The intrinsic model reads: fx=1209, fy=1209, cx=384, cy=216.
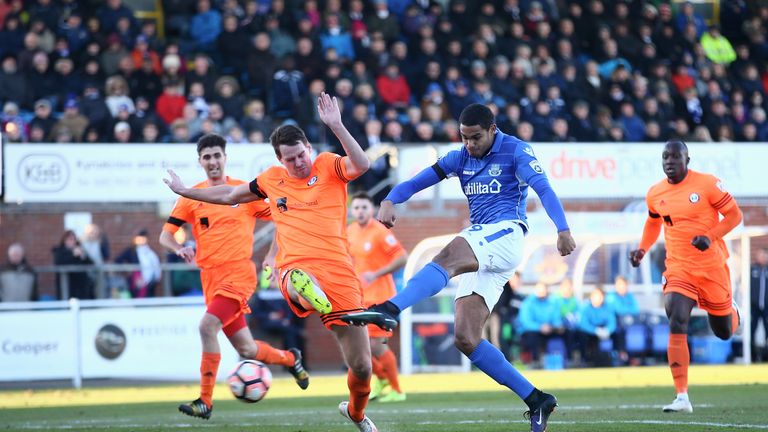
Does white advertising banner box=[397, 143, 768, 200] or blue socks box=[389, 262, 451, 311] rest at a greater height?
white advertising banner box=[397, 143, 768, 200]

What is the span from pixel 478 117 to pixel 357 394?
2.16m

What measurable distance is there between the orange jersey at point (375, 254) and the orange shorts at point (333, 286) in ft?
15.5

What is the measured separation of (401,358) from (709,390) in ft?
22.2

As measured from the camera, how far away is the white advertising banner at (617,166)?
62.5ft

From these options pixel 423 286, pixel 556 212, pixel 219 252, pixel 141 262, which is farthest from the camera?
pixel 141 262

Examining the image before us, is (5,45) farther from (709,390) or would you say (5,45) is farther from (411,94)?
(709,390)

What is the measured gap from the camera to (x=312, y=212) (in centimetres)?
869

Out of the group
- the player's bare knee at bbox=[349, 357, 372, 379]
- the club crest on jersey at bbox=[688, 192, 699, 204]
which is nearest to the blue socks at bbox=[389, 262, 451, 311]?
the player's bare knee at bbox=[349, 357, 372, 379]

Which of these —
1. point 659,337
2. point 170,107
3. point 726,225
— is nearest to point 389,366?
point 726,225

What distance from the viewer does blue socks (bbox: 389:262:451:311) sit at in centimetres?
778

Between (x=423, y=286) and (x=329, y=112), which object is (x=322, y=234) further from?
(x=423, y=286)

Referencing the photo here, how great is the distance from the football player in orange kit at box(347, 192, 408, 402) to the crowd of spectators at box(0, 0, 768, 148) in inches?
213

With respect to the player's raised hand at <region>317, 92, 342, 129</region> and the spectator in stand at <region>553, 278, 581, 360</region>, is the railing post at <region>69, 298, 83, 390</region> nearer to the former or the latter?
the spectator in stand at <region>553, 278, 581, 360</region>

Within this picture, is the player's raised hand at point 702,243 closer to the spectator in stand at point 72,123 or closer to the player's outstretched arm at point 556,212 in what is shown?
the player's outstretched arm at point 556,212
